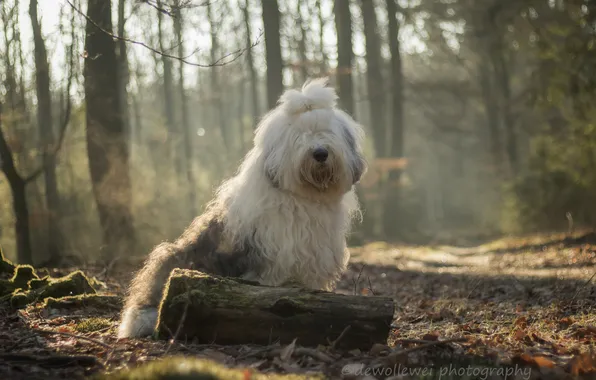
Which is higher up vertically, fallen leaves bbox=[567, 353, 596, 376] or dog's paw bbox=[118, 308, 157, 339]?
dog's paw bbox=[118, 308, 157, 339]

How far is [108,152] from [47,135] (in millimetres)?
3474

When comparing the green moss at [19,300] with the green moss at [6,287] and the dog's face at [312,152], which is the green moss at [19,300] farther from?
the dog's face at [312,152]

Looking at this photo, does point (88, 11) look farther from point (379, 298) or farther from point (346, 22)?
point (346, 22)

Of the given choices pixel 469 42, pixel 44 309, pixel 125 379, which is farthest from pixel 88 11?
pixel 469 42

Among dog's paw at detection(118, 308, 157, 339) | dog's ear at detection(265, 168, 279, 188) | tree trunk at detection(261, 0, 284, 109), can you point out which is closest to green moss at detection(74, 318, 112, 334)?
dog's paw at detection(118, 308, 157, 339)

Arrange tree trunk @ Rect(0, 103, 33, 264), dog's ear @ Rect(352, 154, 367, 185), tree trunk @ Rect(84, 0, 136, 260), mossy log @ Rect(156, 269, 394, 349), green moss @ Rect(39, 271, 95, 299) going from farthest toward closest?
tree trunk @ Rect(84, 0, 136, 260) < tree trunk @ Rect(0, 103, 33, 264) < green moss @ Rect(39, 271, 95, 299) < dog's ear @ Rect(352, 154, 367, 185) < mossy log @ Rect(156, 269, 394, 349)

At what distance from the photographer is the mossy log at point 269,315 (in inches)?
159

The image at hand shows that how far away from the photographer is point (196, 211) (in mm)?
24188

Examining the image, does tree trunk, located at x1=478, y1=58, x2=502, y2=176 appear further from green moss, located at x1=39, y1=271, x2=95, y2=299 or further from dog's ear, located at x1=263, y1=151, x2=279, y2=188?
dog's ear, located at x1=263, y1=151, x2=279, y2=188

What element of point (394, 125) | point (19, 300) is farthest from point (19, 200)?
point (394, 125)

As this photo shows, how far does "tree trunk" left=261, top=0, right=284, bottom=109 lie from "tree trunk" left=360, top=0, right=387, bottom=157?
329 inches

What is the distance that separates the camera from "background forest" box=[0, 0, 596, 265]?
10.5 m

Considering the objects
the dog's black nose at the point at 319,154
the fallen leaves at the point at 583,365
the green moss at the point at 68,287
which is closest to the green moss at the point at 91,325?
the green moss at the point at 68,287

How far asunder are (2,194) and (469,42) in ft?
63.0
